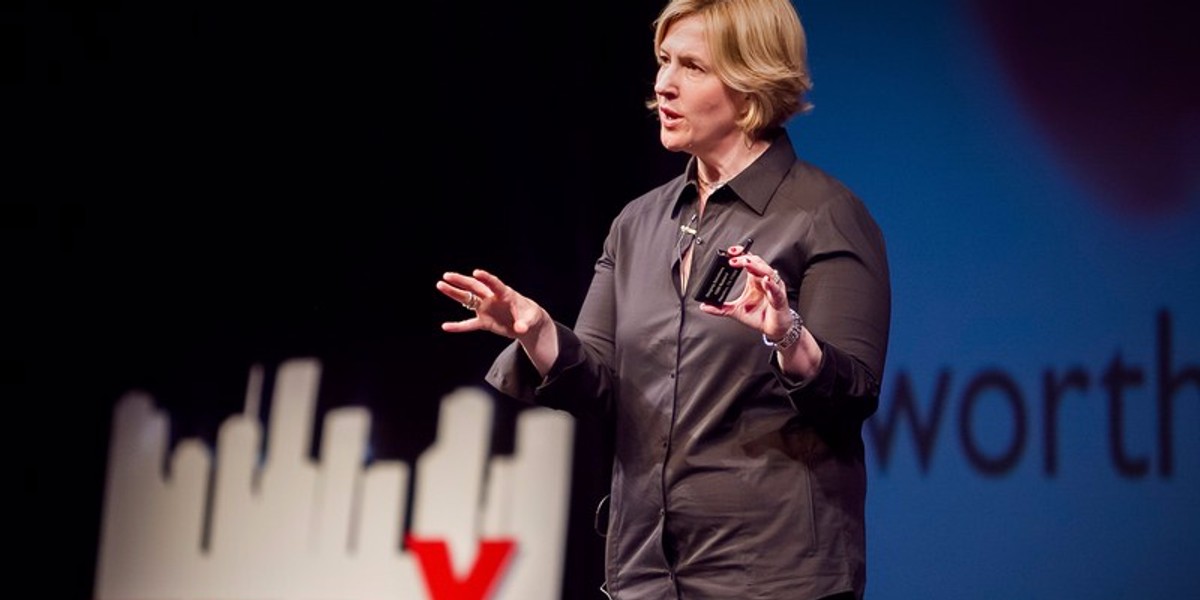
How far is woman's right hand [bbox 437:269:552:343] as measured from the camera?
1562mm

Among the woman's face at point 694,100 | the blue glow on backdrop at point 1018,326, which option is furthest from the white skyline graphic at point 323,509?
the woman's face at point 694,100

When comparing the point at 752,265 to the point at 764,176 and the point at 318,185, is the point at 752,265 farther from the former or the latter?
the point at 318,185

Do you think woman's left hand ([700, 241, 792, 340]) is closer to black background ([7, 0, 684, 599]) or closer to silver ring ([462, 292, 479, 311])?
silver ring ([462, 292, 479, 311])

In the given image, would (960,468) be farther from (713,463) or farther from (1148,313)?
(713,463)

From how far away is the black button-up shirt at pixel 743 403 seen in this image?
1.51m

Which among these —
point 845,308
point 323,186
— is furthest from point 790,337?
point 323,186

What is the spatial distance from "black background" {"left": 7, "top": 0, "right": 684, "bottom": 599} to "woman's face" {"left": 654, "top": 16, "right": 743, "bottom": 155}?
1.31m

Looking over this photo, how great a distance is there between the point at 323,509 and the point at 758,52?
183cm

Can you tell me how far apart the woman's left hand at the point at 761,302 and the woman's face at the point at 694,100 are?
0.31 m

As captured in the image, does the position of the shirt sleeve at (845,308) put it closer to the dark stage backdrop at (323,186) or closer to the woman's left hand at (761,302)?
the woman's left hand at (761,302)

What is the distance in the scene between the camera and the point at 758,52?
1.66 metres

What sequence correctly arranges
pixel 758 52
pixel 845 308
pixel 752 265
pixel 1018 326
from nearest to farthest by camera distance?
pixel 752 265, pixel 845 308, pixel 758 52, pixel 1018 326

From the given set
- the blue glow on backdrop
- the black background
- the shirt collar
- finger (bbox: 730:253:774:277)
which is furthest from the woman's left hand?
the black background

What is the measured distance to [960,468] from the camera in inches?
103
